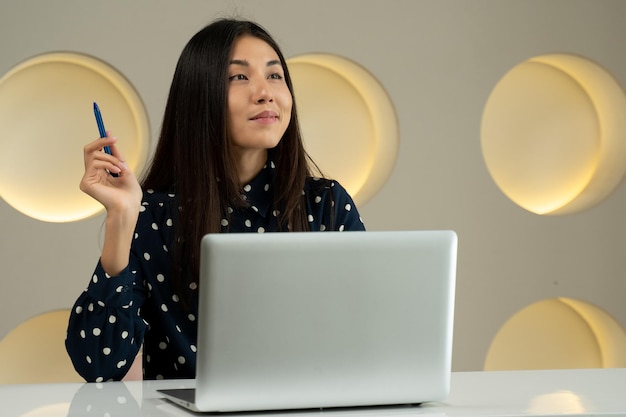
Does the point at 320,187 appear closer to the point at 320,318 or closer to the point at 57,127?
the point at 320,318

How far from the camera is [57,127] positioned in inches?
127

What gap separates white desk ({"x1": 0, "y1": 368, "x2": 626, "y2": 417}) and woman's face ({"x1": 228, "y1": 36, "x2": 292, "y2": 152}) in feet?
1.99

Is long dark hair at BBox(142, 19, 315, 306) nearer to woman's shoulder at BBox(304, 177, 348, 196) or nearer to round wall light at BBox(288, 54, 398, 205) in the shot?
woman's shoulder at BBox(304, 177, 348, 196)

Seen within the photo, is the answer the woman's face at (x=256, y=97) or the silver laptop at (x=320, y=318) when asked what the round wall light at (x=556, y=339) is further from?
the silver laptop at (x=320, y=318)

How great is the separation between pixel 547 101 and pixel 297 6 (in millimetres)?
1114

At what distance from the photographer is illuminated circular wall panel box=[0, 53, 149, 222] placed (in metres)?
3.17

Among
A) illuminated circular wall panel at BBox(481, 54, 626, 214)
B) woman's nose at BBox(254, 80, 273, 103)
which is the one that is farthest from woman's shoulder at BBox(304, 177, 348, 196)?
illuminated circular wall panel at BBox(481, 54, 626, 214)

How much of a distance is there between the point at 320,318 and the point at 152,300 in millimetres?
758

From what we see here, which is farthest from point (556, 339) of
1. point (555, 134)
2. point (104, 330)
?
point (104, 330)

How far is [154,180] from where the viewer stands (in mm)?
1963

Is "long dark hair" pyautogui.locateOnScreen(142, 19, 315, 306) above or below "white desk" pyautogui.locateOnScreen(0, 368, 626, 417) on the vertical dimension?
above

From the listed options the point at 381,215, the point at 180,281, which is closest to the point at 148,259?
the point at 180,281

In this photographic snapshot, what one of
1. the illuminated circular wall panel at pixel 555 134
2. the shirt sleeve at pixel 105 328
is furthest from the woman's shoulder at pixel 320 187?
the illuminated circular wall panel at pixel 555 134

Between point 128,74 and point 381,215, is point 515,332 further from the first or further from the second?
point 128,74
